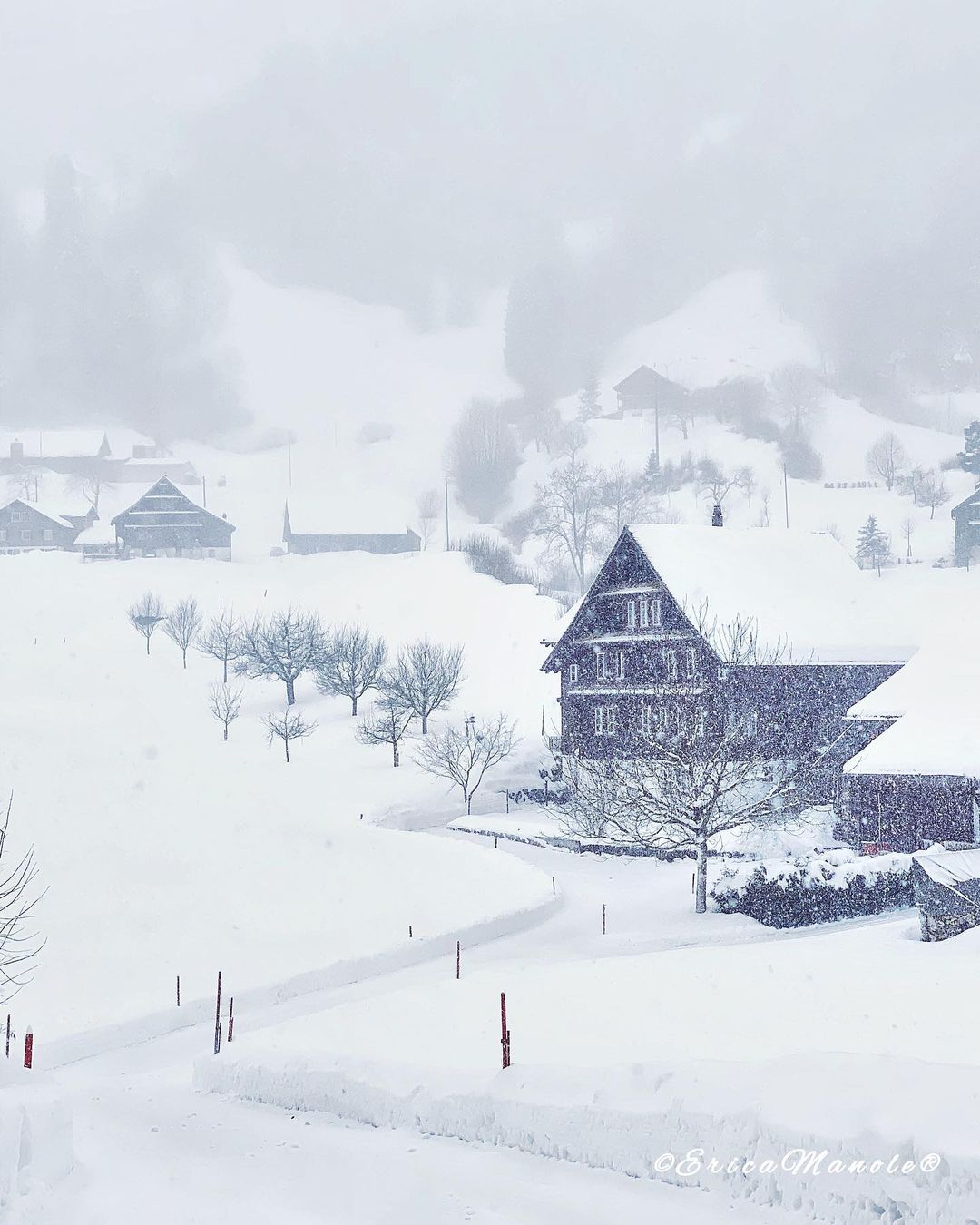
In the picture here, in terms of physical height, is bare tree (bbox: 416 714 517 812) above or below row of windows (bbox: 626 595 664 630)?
below

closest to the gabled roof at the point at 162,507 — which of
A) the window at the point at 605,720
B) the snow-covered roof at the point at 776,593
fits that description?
the window at the point at 605,720

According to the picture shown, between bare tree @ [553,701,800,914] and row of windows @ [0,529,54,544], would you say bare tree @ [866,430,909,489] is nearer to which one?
row of windows @ [0,529,54,544]

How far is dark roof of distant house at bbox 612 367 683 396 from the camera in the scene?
498 feet

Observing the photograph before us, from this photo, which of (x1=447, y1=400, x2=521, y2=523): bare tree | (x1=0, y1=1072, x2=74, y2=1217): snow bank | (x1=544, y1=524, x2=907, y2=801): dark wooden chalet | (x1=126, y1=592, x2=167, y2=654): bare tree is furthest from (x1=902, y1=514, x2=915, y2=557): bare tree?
(x1=0, y1=1072, x2=74, y2=1217): snow bank

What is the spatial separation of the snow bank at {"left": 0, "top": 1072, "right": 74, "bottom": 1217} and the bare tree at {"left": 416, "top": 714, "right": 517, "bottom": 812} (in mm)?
35861

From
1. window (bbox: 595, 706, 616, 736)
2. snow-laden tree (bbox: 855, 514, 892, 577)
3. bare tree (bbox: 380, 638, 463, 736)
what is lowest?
window (bbox: 595, 706, 616, 736)

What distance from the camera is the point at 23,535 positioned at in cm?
11088

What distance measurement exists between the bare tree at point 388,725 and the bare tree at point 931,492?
233ft

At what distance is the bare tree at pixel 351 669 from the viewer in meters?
64.4

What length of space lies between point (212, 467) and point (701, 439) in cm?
6512

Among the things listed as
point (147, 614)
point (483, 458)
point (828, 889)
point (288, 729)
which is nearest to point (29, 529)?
point (147, 614)

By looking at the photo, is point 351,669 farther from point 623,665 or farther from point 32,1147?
point 32,1147

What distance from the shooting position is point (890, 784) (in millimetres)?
33312

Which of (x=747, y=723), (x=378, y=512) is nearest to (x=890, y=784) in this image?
(x=747, y=723)
